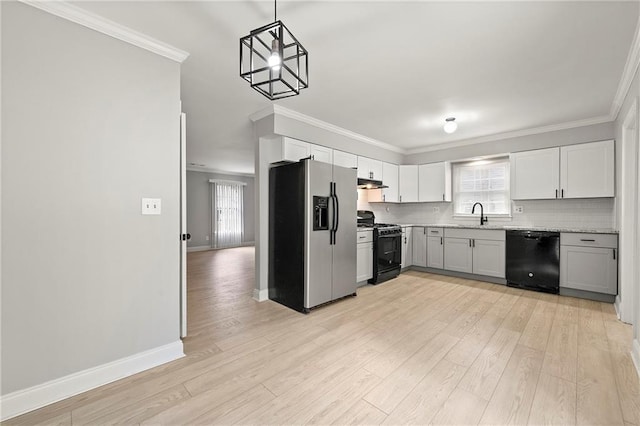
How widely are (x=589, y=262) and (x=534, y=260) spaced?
577mm

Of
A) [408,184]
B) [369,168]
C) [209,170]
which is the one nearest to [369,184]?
[369,168]

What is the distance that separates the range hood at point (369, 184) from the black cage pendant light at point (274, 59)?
2455 mm

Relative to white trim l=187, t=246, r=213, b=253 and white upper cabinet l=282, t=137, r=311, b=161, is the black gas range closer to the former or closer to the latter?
white upper cabinet l=282, t=137, r=311, b=161

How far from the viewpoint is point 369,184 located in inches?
202

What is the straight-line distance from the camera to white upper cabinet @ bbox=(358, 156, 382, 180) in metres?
4.74

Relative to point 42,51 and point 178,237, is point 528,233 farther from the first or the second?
point 42,51

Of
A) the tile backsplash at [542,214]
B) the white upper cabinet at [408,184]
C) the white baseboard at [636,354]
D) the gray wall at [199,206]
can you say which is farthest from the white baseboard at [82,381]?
the gray wall at [199,206]

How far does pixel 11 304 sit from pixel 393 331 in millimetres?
2851

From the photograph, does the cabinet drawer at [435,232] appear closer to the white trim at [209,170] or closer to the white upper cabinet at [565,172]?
the white upper cabinet at [565,172]

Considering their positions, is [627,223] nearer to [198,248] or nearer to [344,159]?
[344,159]

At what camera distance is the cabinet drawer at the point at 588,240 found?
343 centimetres

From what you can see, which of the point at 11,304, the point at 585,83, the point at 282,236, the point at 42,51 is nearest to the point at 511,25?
the point at 585,83

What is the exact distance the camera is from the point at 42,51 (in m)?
1.72

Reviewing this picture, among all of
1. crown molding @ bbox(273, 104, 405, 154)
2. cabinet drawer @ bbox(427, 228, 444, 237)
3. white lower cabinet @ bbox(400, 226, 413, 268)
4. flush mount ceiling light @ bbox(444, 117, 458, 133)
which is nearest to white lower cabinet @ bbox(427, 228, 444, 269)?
cabinet drawer @ bbox(427, 228, 444, 237)
